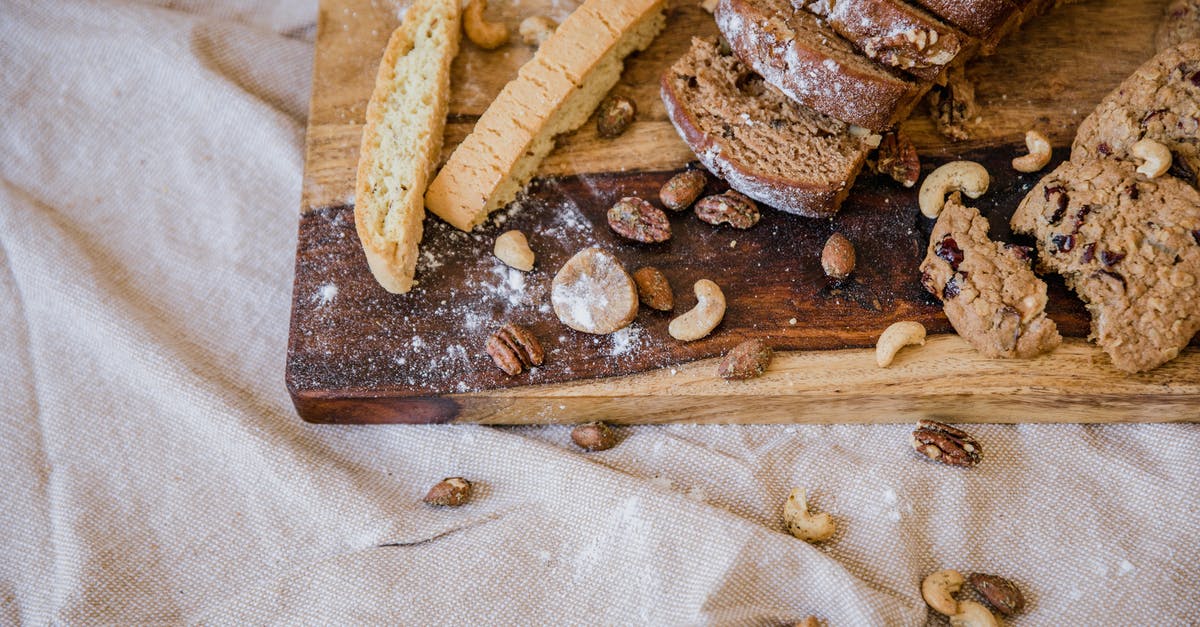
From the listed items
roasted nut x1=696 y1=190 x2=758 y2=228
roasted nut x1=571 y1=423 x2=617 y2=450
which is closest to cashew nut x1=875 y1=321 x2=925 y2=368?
roasted nut x1=696 y1=190 x2=758 y2=228

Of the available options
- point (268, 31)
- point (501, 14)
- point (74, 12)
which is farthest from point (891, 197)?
point (74, 12)

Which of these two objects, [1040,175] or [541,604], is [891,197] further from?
[541,604]

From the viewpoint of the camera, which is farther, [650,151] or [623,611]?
[650,151]

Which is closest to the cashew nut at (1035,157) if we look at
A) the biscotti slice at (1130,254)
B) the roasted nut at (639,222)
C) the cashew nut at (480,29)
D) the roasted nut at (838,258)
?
the biscotti slice at (1130,254)

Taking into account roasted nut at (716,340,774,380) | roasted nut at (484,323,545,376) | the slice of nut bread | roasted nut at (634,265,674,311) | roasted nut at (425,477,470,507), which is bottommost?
roasted nut at (425,477,470,507)

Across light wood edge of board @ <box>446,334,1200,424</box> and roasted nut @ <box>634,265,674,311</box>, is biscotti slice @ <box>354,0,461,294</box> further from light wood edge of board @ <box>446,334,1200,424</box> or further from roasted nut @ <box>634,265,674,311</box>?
roasted nut @ <box>634,265,674,311</box>

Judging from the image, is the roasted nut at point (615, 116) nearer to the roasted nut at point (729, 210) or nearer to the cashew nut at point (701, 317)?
the roasted nut at point (729, 210)

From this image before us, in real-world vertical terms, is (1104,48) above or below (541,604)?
above
